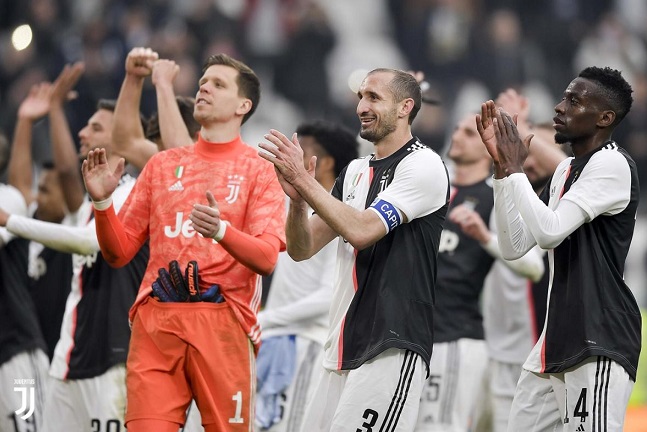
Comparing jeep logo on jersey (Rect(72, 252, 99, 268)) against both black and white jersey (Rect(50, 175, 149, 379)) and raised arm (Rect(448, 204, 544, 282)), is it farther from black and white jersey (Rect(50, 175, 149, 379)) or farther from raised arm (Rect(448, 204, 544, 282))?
raised arm (Rect(448, 204, 544, 282))

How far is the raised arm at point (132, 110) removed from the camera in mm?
7465

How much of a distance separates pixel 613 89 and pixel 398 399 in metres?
1.86

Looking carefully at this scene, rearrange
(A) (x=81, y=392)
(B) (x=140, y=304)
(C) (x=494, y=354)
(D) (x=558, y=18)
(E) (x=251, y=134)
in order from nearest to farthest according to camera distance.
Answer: (B) (x=140, y=304)
(A) (x=81, y=392)
(C) (x=494, y=354)
(E) (x=251, y=134)
(D) (x=558, y=18)

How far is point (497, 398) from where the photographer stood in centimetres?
902

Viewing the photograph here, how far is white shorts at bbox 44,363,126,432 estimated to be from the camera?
7277 millimetres

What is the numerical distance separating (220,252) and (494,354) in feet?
11.6

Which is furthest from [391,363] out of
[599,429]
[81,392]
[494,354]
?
[494,354]

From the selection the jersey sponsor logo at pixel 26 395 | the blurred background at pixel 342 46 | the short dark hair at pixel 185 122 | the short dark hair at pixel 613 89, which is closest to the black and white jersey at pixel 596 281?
the short dark hair at pixel 613 89

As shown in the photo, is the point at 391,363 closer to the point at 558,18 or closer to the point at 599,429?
the point at 599,429

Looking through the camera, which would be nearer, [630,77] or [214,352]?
[214,352]

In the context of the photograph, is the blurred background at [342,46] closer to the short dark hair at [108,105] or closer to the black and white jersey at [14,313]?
the short dark hair at [108,105]

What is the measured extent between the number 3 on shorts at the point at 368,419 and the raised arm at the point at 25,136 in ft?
14.7

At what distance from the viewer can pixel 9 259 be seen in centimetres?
836

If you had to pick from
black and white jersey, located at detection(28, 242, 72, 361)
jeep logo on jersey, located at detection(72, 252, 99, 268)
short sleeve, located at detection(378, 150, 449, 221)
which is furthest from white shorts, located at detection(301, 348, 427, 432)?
black and white jersey, located at detection(28, 242, 72, 361)
